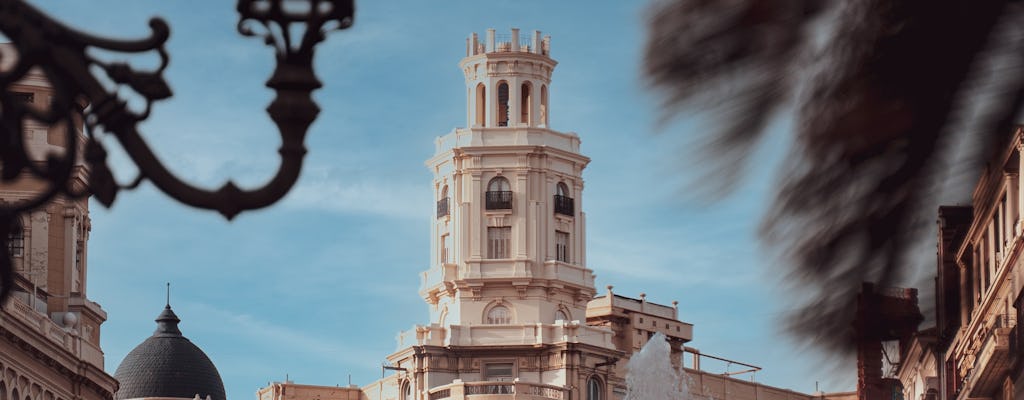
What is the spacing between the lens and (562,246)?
320 ft

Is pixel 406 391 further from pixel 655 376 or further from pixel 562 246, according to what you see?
pixel 655 376

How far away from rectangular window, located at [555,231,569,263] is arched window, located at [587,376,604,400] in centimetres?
498

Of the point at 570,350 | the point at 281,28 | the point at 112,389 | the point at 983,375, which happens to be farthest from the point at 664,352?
the point at 281,28

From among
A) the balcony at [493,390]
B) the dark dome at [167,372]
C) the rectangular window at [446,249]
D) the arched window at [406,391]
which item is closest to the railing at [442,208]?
the rectangular window at [446,249]

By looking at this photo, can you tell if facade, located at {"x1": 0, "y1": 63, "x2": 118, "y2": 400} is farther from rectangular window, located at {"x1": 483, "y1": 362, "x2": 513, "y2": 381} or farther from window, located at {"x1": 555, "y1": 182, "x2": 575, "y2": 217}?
window, located at {"x1": 555, "y1": 182, "x2": 575, "y2": 217}

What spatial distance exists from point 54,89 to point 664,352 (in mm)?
92197

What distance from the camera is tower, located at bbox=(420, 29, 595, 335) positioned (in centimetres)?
9581

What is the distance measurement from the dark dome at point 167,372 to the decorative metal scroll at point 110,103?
11354 centimetres

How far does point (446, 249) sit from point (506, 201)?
3.36 m

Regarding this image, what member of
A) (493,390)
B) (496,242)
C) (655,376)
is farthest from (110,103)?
(496,242)

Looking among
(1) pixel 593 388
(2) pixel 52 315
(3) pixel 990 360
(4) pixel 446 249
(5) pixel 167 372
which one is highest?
(4) pixel 446 249

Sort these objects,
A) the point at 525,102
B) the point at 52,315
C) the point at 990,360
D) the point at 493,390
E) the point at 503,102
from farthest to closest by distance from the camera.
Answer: the point at 525,102 → the point at 503,102 → the point at 493,390 → the point at 52,315 → the point at 990,360

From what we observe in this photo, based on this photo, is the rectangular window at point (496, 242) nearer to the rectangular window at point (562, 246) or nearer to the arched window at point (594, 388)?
the rectangular window at point (562, 246)

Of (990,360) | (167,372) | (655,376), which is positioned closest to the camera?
(990,360)
